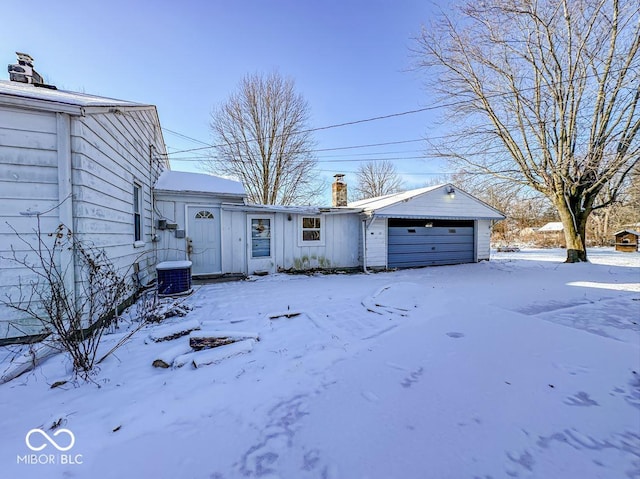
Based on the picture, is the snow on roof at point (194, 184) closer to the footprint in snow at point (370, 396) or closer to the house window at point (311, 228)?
the house window at point (311, 228)

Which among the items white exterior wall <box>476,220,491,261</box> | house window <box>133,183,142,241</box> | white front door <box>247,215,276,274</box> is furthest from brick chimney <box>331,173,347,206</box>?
house window <box>133,183,142,241</box>

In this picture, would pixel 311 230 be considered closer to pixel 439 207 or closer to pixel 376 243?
pixel 376 243

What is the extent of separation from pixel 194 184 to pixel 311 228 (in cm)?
401

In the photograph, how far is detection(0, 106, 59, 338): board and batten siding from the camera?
10.3 feet

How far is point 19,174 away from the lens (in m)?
3.17

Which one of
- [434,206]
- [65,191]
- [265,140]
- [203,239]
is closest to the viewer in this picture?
[65,191]

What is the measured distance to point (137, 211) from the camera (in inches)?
239

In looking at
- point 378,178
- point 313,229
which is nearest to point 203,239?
point 313,229

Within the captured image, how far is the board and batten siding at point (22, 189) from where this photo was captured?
10.3 ft

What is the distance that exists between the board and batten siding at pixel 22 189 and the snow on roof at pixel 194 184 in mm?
4089

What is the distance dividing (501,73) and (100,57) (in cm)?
1400

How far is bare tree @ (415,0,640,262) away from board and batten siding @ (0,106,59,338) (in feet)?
41.9

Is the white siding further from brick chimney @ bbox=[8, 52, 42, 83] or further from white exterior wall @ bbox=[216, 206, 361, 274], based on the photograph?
brick chimney @ bbox=[8, 52, 42, 83]

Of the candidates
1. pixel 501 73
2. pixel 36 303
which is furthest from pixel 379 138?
pixel 36 303
